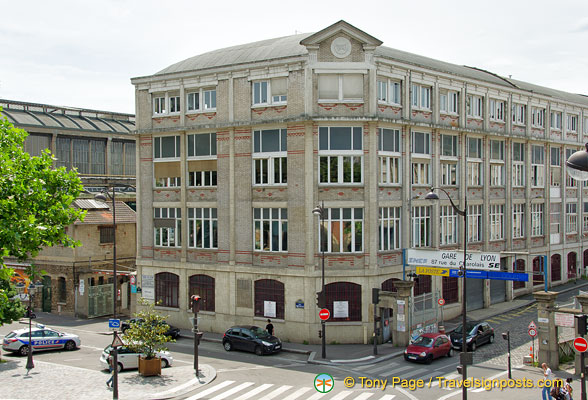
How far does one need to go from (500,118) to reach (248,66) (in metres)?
22.1

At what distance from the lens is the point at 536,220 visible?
54.1 metres

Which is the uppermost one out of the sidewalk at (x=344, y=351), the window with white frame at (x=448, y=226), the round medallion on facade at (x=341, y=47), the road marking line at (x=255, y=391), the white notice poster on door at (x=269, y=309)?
the round medallion on facade at (x=341, y=47)

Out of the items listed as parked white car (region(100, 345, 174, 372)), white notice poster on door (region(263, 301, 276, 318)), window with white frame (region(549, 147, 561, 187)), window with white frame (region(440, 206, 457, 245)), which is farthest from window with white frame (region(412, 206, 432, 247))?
window with white frame (region(549, 147, 561, 187))

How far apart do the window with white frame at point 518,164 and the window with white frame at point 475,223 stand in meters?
5.97

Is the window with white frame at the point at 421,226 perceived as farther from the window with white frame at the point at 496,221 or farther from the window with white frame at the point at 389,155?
the window with white frame at the point at 496,221

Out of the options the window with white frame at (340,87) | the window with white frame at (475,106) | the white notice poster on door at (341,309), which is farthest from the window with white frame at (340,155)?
the window with white frame at (475,106)

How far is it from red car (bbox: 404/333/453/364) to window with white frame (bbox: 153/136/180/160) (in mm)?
20120

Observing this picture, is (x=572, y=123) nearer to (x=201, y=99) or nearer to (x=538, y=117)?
(x=538, y=117)

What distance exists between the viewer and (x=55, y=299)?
157 ft

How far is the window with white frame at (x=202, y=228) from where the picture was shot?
40.6 m

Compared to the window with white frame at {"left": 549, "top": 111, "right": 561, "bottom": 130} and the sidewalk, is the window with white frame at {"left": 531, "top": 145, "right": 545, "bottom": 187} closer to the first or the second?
the window with white frame at {"left": 549, "top": 111, "right": 561, "bottom": 130}

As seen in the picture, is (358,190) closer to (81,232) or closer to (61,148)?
(81,232)

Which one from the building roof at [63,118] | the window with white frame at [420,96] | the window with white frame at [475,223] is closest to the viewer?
the window with white frame at [420,96]

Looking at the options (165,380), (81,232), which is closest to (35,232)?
(165,380)
